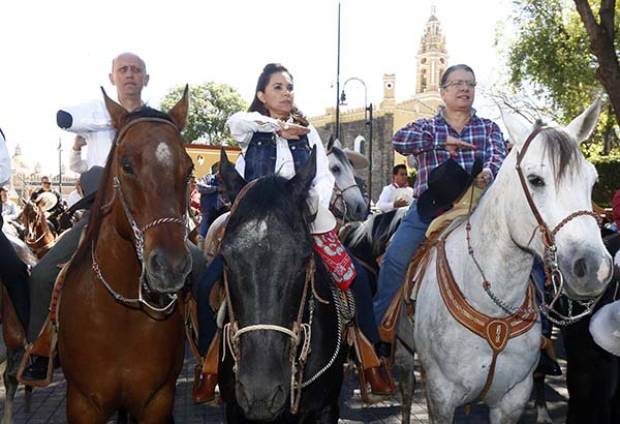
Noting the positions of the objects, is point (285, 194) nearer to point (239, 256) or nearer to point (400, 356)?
point (239, 256)

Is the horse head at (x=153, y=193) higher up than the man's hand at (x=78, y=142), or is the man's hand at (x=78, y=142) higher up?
the man's hand at (x=78, y=142)

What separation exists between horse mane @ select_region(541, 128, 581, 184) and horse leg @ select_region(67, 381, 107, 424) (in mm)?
2940

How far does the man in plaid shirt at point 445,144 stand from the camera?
16.5ft

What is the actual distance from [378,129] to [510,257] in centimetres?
6369

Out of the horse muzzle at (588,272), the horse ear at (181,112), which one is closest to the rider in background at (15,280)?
the horse ear at (181,112)

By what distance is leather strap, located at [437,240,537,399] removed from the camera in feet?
13.1

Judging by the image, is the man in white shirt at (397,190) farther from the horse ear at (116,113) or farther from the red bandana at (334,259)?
the horse ear at (116,113)

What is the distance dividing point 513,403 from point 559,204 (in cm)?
144

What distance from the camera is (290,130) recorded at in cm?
429

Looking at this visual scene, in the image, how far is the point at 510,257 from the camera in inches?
154

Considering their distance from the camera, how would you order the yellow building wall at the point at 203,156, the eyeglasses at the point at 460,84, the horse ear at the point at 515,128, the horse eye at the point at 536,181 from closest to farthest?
the horse eye at the point at 536,181 → the horse ear at the point at 515,128 → the eyeglasses at the point at 460,84 → the yellow building wall at the point at 203,156

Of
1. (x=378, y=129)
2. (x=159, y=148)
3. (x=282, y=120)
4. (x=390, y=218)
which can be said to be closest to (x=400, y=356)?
(x=390, y=218)

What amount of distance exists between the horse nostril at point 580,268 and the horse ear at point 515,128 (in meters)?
0.85

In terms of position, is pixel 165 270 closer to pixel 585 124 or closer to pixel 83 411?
pixel 83 411
